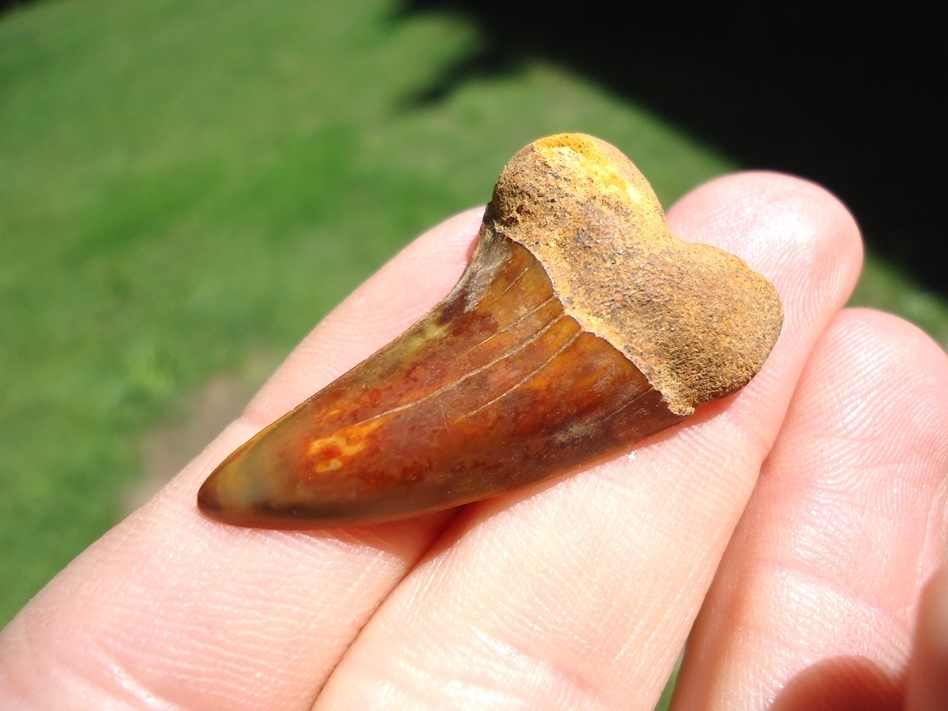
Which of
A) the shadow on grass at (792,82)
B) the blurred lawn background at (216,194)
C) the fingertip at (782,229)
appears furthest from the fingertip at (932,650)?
the shadow on grass at (792,82)

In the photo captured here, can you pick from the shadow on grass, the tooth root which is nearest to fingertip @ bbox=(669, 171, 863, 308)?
the tooth root

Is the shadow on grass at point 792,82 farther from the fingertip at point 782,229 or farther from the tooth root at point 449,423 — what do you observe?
the tooth root at point 449,423

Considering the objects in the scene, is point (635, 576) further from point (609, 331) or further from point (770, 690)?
point (609, 331)

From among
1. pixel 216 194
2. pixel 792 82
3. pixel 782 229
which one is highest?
pixel 216 194

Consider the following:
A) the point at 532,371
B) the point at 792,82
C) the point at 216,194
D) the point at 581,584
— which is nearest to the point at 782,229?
the point at 532,371

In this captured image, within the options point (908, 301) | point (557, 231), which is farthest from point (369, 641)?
point (908, 301)

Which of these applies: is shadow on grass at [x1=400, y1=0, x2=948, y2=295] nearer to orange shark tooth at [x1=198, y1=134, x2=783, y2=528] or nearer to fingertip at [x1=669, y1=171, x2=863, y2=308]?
fingertip at [x1=669, y1=171, x2=863, y2=308]

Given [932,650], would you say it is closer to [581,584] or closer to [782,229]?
[581,584]
